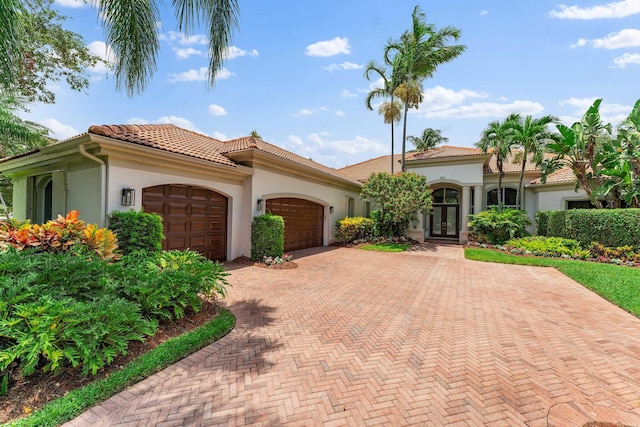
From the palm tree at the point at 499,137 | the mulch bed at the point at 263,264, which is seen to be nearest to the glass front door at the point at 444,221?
the palm tree at the point at 499,137

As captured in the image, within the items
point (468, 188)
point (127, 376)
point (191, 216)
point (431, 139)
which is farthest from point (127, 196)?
point (431, 139)

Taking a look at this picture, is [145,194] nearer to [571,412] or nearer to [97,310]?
[97,310]

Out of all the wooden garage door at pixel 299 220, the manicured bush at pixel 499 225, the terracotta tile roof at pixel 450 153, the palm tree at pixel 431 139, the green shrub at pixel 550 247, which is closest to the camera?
the green shrub at pixel 550 247

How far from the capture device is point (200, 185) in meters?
9.63

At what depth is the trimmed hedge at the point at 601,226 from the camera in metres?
11.8

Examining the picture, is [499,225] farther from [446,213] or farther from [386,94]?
[386,94]

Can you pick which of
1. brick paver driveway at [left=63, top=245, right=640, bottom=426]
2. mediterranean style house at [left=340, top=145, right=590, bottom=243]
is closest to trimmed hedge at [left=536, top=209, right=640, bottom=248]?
mediterranean style house at [left=340, top=145, right=590, bottom=243]

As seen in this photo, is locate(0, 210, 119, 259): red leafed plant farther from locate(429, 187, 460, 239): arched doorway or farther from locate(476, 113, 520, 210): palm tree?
locate(429, 187, 460, 239): arched doorway

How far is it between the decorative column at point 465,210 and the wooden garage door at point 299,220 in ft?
31.2

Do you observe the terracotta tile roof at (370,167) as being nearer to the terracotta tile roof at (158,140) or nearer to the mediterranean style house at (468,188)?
the mediterranean style house at (468,188)

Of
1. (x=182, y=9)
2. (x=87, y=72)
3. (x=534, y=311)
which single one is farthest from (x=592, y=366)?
(x=87, y=72)

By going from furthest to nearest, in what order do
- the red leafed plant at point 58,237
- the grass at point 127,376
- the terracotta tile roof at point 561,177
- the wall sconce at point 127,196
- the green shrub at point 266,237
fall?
the terracotta tile roof at point 561,177
the green shrub at point 266,237
the wall sconce at point 127,196
the red leafed plant at point 58,237
the grass at point 127,376

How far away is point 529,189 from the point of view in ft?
64.3

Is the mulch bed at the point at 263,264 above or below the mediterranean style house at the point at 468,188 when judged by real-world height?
below
